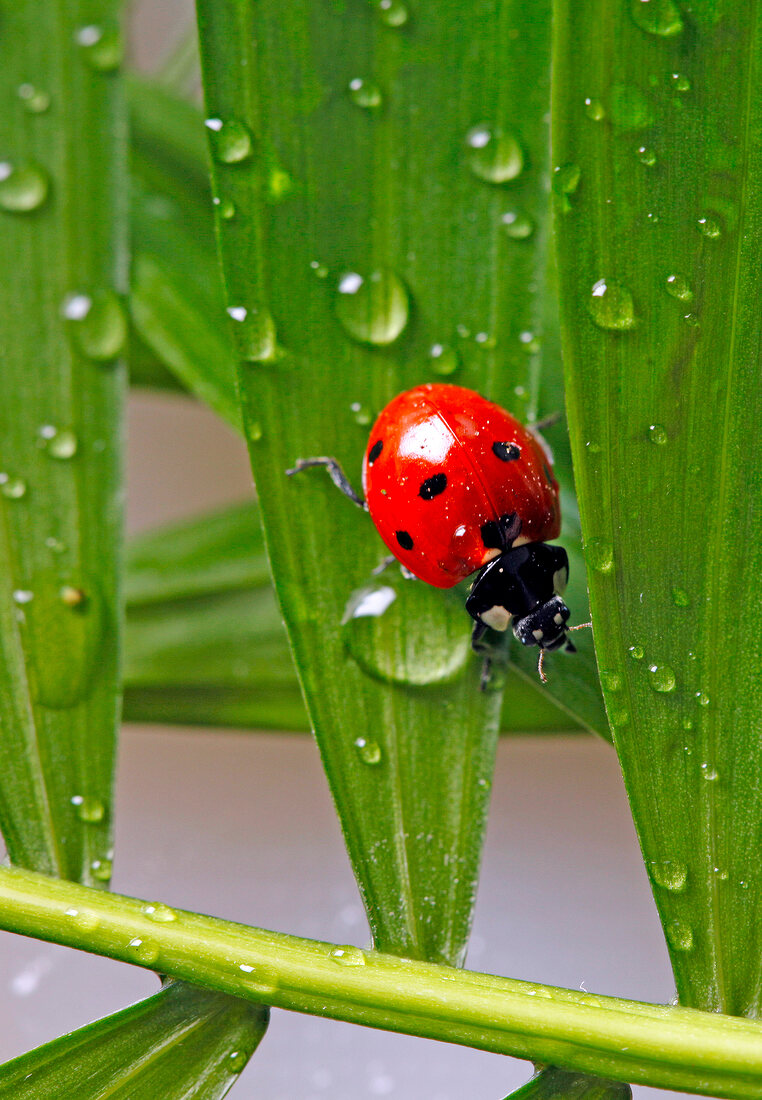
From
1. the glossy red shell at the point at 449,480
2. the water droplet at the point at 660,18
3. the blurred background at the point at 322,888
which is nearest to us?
the water droplet at the point at 660,18

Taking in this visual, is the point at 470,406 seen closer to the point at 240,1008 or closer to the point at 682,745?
the point at 682,745

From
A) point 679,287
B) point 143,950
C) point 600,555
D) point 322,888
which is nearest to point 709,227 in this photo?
point 679,287

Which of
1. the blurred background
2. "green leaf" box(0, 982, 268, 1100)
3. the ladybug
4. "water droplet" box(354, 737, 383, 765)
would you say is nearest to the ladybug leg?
the ladybug

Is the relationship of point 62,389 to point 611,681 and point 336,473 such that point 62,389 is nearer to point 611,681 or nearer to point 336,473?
point 336,473

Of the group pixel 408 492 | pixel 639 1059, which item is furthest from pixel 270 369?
pixel 639 1059

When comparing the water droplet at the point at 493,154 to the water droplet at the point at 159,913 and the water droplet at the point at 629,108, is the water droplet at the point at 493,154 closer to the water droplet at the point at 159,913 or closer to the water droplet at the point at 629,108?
the water droplet at the point at 629,108

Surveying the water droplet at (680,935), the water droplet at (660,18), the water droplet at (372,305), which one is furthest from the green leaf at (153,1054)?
the water droplet at (660,18)
